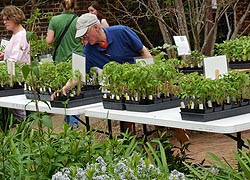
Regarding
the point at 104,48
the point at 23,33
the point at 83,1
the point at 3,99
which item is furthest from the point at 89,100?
the point at 83,1

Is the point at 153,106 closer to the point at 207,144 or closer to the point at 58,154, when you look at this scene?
the point at 58,154

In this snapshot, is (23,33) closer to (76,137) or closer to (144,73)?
(144,73)

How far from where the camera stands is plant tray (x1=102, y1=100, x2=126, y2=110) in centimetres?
548

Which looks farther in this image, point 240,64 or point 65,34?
point 65,34

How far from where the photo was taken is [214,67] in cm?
509

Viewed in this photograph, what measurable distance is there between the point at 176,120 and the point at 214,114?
28 cm

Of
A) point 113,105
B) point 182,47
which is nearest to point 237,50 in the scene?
point 182,47

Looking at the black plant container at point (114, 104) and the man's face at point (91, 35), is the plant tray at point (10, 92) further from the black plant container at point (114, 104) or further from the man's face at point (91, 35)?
the black plant container at point (114, 104)

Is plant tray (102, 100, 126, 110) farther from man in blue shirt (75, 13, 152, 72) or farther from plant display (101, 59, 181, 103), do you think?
man in blue shirt (75, 13, 152, 72)

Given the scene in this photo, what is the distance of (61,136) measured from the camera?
4.53 metres

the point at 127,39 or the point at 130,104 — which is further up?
the point at 127,39

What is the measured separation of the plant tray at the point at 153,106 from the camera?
5292mm

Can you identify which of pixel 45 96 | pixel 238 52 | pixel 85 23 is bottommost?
pixel 45 96

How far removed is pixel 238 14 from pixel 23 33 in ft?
19.3
